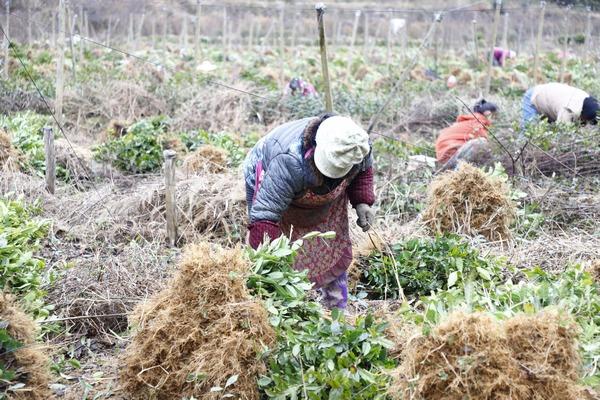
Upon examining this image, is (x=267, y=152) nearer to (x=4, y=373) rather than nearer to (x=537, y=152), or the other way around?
(x=4, y=373)

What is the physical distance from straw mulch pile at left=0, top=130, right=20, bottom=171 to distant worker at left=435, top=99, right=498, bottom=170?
3.48 meters

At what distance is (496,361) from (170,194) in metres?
2.87

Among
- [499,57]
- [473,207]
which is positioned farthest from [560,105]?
[499,57]

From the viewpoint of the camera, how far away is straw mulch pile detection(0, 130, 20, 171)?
6391 millimetres

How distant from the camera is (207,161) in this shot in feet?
20.8

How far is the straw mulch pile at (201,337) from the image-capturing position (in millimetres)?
2861

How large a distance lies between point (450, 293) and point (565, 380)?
58cm

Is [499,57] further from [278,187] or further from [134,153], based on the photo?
[278,187]

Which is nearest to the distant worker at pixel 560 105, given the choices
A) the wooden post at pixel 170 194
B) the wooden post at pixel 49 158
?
the wooden post at pixel 170 194

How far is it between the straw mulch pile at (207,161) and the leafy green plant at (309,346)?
3.16 meters

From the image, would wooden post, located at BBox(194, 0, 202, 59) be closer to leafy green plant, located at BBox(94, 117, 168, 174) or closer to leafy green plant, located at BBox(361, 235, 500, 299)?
leafy green plant, located at BBox(94, 117, 168, 174)

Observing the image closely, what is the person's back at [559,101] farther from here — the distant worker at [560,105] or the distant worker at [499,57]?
the distant worker at [499,57]

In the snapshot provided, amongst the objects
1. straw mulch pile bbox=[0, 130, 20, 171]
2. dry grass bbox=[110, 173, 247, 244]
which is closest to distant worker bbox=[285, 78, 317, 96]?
straw mulch pile bbox=[0, 130, 20, 171]

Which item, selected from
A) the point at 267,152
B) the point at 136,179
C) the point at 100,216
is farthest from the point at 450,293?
the point at 136,179
